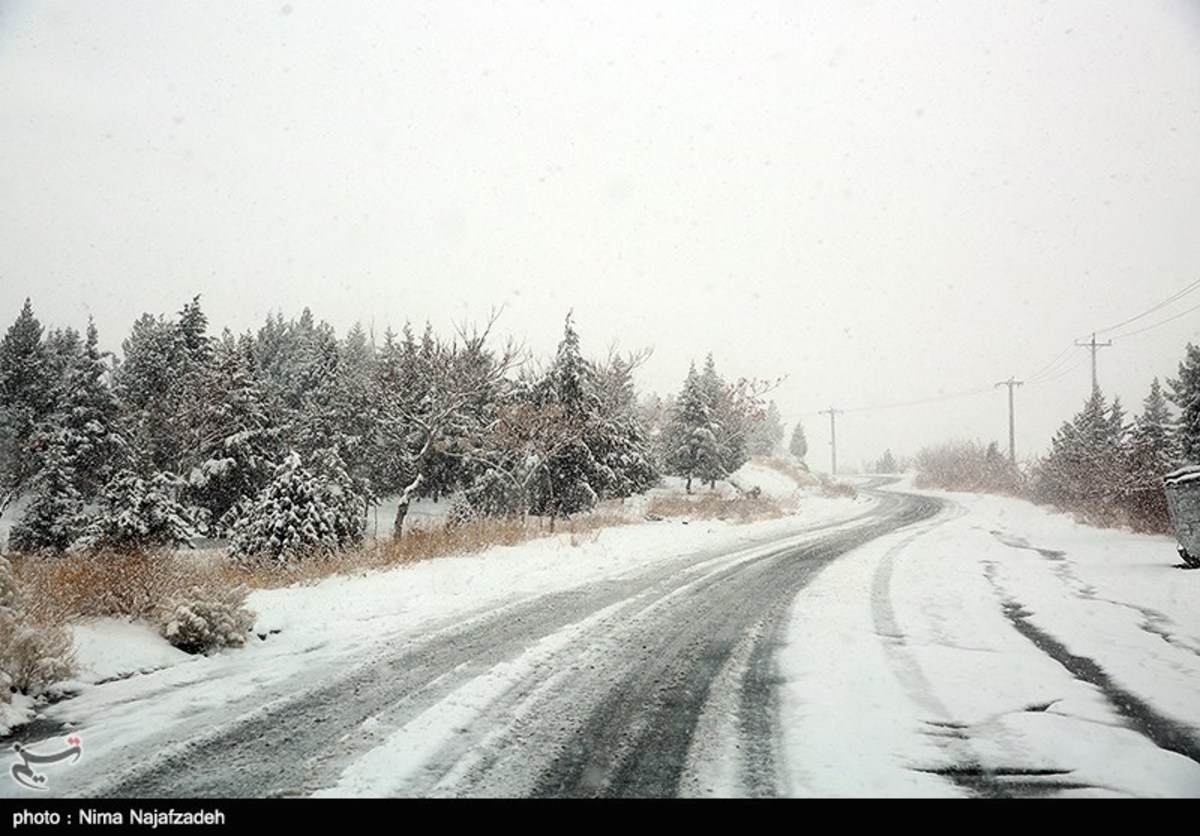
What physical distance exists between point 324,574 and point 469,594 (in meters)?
2.92

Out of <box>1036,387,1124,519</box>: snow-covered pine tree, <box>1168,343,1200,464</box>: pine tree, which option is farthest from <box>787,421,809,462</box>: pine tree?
<box>1168,343,1200,464</box>: pine tree

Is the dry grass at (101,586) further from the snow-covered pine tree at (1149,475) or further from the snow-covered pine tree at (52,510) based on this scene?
the snow-covered pine tree at (52,510)

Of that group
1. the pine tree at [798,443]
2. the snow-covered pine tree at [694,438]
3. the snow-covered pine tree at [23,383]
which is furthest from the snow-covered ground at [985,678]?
the pine tree at [798,443]

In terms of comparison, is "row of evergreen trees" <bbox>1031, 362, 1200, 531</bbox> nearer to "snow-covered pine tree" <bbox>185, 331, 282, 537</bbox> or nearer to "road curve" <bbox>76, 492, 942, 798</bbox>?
"road curve" <bbox>76, 492, 942, 798</bbox>

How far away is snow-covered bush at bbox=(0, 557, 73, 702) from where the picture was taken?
4355 millimetres

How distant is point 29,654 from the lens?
14.7 feet

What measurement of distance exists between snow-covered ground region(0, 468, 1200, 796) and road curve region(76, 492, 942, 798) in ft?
0.53

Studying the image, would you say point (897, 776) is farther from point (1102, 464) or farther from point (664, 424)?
point (664, 424)

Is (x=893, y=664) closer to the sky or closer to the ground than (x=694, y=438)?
closer to the ground

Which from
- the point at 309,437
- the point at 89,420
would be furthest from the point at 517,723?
the point at 89,420

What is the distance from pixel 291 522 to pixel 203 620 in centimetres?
781

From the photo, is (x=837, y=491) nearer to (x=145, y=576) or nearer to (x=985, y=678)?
(x=985, y=678)

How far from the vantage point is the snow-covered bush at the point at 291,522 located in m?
12.8

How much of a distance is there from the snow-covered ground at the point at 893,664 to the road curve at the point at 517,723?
0.53 ft
